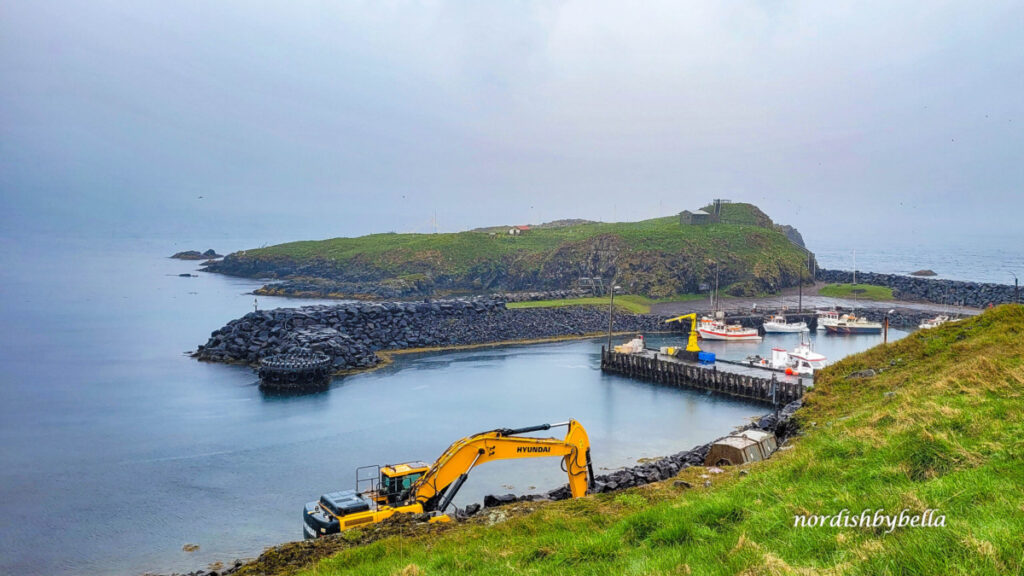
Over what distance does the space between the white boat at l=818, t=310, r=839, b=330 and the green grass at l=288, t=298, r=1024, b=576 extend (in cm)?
5912

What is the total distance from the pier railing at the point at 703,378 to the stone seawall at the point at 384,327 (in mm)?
16375

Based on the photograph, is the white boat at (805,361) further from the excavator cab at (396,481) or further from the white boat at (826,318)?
the excavator cab at (396,481)

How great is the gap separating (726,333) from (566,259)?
5044cm

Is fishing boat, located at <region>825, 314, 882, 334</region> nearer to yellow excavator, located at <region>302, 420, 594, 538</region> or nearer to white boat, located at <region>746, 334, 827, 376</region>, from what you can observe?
white boat, located at <region>746, 334, 827, 376</region>

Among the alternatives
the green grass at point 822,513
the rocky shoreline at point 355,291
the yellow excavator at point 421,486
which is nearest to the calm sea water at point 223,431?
the yellow excavator at point 421,486

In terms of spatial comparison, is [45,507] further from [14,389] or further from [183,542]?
[14,389]

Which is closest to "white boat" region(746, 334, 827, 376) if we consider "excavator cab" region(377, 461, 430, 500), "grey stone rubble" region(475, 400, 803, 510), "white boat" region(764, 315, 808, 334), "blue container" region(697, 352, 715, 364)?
"blue container" region(697, 352, 715, 364)

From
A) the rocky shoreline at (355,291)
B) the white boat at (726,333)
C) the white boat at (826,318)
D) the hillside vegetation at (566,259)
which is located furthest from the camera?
the rocky shoreline at (355,291)

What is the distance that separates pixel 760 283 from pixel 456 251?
58764 mm

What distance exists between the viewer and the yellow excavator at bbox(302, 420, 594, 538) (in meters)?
15.1

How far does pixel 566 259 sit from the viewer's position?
11338 centimetres

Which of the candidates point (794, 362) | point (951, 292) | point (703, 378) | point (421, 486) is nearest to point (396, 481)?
point (421, 486)

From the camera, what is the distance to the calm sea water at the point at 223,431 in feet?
71.7

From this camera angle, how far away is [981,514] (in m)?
7.46
